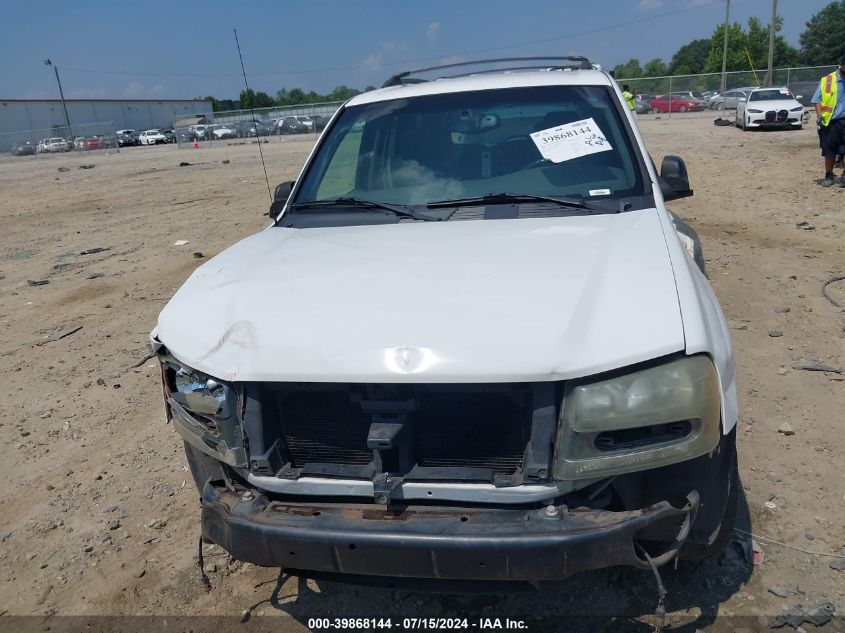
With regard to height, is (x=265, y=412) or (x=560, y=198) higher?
(x=560, y=198)

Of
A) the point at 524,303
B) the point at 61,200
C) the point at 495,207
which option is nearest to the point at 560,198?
the point at 495,207

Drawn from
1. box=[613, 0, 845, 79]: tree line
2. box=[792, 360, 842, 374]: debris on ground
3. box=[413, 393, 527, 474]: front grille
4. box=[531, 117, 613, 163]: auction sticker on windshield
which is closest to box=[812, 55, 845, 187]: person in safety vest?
box=[792, 360, 842, 374]: debris on ground

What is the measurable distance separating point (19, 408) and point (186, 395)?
3.16m

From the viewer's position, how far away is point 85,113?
7294 centimetres

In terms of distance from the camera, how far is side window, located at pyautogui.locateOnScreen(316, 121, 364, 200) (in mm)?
3695

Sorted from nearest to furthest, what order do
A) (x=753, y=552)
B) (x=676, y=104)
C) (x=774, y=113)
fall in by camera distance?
(x=753, y=552) → (x=774, y=113) → (x=676, y=104)

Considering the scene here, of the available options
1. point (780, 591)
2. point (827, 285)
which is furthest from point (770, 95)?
point (780, 591)

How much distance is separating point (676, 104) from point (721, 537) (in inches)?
1559

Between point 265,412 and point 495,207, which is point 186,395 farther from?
point 495,207

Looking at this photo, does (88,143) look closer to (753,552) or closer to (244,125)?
(244,125)

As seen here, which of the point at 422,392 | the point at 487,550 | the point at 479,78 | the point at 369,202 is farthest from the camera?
the point at 479,78

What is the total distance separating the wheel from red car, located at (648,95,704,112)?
1524 inches

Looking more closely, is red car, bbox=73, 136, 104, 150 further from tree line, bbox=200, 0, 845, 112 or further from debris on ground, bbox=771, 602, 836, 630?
debris on ground, bbox=771, 602, 836, 630

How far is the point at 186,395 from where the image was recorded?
2268 millimetres
